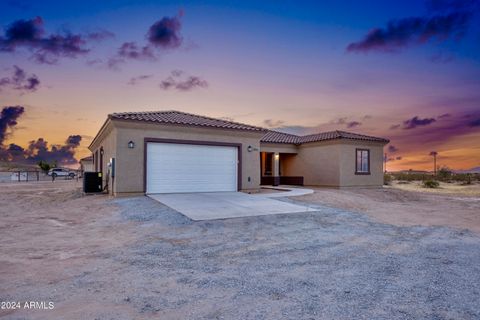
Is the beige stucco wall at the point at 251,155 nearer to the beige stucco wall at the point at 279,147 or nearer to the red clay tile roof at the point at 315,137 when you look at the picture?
the beige stucco wall at the point at 279,147

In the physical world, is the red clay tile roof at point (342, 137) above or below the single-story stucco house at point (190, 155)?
above

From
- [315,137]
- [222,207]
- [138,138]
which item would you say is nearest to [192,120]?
[138,138]

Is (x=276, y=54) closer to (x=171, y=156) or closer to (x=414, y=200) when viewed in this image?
(x=171, y=156)

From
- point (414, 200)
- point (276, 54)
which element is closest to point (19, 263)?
point (276, 54)

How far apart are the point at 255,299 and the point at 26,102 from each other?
20838 millimetres

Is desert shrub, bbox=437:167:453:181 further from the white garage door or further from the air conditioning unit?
the air conditioning unit

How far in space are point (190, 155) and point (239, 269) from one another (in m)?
10.5

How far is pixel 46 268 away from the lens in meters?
4.72

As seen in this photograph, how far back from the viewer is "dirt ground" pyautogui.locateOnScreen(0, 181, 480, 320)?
3.37 metres

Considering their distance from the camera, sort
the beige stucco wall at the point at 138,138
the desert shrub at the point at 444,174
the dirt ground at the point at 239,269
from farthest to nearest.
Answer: the desert shrub at the point at 444,174 → the beige stucco wall at the point at 138,138 → the dirt ground at the point at 239,269

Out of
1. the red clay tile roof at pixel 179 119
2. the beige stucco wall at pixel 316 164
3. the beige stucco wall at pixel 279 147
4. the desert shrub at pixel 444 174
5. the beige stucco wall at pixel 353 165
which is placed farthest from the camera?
the desert shrub at pixel 444 174

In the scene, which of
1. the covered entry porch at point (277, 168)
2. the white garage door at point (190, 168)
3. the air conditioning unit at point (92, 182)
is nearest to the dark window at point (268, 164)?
the covered entry porch at point (277, 168)

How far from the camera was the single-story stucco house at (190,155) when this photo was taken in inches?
529

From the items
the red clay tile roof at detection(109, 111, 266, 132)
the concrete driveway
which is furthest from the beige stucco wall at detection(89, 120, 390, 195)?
the concrete driveway
